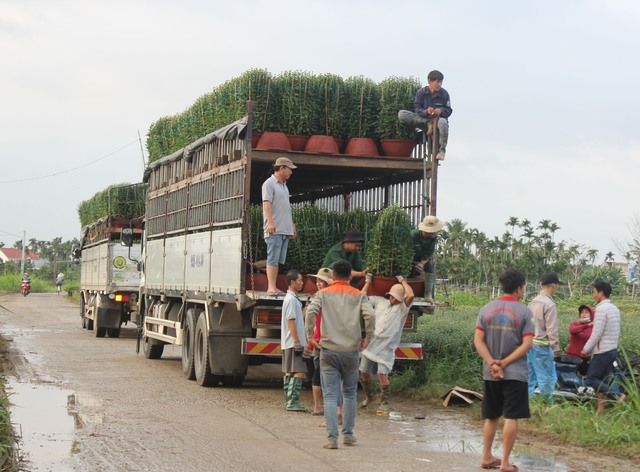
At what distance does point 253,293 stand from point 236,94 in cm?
267

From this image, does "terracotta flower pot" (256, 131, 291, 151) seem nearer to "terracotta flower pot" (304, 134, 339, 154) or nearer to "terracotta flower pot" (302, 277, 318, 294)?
"terracotta flower pot" (304, 134, 339, 154)

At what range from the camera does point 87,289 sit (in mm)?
29031

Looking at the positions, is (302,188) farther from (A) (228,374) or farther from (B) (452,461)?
(B) (452,461)

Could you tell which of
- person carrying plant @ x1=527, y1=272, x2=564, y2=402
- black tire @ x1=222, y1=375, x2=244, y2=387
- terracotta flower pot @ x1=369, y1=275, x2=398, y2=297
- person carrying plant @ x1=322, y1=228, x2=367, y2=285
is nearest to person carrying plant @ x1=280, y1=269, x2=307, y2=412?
person carrying plant @ x1=322, y1=228, x2=367, y2=285

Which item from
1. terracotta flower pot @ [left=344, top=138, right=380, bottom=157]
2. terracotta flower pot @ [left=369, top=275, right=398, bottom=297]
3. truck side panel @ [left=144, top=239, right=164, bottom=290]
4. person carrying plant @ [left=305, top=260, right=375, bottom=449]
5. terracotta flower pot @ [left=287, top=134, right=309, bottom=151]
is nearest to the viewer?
person carrying plant @ [left=305, top=260, right=375, bottom=449]

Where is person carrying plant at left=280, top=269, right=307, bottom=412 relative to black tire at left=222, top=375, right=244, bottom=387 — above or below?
Result: above

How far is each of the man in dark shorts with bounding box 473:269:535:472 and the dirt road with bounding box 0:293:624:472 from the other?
430mm

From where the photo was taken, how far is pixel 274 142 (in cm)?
1243

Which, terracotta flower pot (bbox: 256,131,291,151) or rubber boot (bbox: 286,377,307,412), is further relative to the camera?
terracotta flower pot (bbox: 256,131,291,151)

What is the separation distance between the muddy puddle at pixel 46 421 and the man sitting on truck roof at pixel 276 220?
2570 mm

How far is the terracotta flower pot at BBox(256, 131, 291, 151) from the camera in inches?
488

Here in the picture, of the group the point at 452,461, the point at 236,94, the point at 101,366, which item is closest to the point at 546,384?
the point at 452,461

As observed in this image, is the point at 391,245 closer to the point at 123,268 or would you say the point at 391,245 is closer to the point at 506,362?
the point at 506,362

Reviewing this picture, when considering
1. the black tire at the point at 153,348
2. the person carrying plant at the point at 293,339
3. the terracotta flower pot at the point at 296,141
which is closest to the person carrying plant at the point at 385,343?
the person carrying plant at the point at 293,339
